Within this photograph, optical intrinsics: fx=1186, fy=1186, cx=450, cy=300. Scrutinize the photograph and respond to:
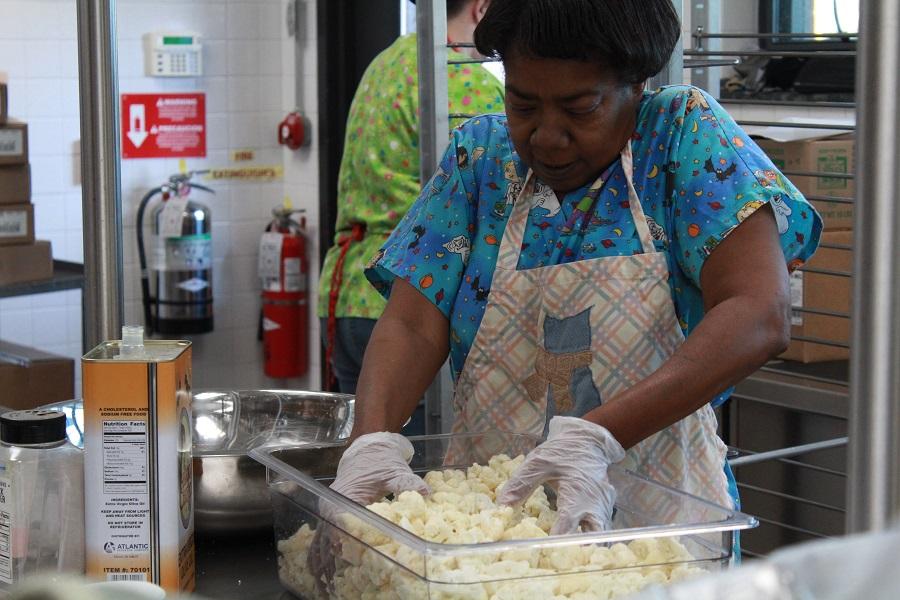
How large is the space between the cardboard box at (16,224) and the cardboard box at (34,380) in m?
0.40

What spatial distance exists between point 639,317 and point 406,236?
0.39 m

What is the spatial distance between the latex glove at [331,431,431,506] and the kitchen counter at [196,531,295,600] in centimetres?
13

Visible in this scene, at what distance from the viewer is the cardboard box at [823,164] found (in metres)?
3.05

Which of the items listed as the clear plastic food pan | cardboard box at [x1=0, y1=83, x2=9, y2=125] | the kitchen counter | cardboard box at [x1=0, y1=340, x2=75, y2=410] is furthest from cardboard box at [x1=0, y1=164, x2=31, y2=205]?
the clear plastic food pan

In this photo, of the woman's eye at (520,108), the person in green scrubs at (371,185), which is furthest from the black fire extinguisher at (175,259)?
the woman's eye at (520,108)

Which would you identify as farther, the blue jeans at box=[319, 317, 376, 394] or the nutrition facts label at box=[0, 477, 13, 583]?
the blue jeans at box=[319, 317, 376, 394]

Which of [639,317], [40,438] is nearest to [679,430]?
[639,317]

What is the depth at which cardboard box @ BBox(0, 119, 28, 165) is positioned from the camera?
3.93 m

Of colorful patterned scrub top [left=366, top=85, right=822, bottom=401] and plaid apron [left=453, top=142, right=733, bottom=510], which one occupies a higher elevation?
colorful patterned scrub top [left=366, top=85, right=822, bottom=401]

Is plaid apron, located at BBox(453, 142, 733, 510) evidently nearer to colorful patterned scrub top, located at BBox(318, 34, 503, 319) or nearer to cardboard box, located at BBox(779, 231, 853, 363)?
colorful patterned scrub top, located at BBox(318, 34, 503, 319)

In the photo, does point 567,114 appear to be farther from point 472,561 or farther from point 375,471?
point 472,561

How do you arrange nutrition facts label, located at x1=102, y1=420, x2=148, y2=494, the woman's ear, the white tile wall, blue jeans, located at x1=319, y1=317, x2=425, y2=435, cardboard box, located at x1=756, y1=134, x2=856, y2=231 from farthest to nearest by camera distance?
the white tile wall
blue jeans, located at x1=319, y1=317, x2=425, y2=435
cardboard box, located at x1=756, y1=134, x2=856, y2=231
the woman's ear
nutrition facts label, located at x1=102, y1=420, x2=148, y2=494

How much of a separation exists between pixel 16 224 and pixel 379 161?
1.55m

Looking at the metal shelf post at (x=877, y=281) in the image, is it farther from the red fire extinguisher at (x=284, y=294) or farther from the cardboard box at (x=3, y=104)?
the red fire extinguisher at (x=284, y=294)
